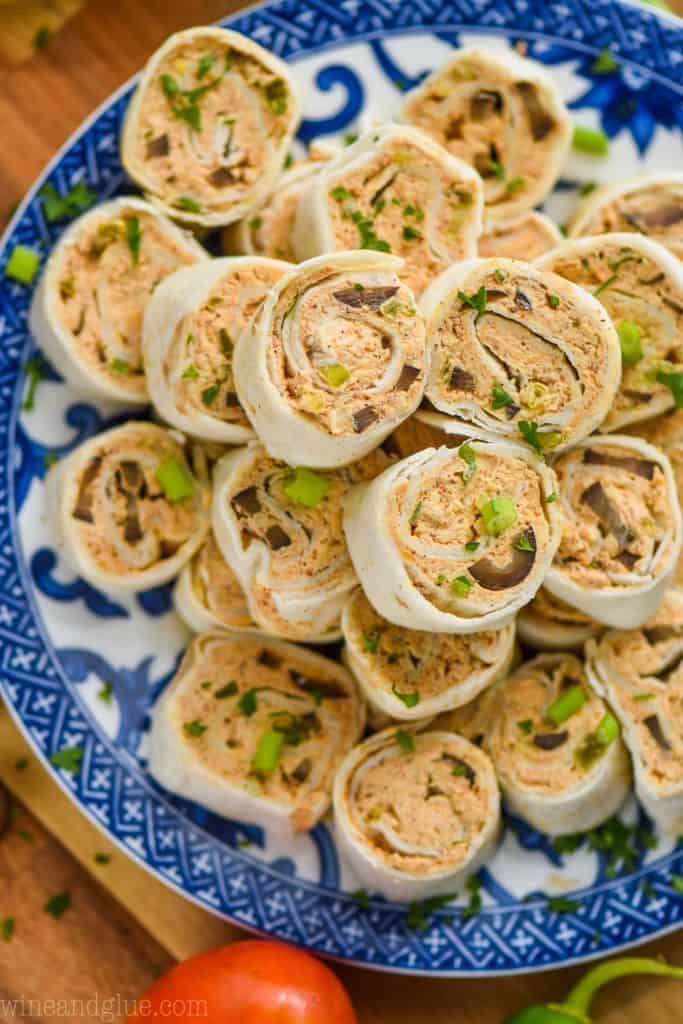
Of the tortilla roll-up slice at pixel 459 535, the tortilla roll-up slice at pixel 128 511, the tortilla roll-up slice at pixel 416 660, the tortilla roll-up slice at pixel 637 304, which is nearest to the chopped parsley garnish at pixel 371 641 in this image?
the tortilla roll-up slice at pixel 416 660

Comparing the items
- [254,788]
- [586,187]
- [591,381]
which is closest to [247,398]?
[591,381]

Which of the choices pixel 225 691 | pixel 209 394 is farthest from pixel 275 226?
pixel 225 691

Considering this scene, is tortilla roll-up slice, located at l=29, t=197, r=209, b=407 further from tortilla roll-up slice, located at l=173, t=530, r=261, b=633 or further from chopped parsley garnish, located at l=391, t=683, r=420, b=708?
chopped parsley garnish, located at l=391, t=683, r=420, b=708

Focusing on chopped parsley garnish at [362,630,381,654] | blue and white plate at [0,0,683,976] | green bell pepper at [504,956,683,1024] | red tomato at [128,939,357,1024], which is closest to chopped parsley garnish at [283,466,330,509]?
chopped parsley garnish at [362,630,381,654]

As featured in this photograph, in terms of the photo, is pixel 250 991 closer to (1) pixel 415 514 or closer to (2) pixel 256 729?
(2) pixel 256 729

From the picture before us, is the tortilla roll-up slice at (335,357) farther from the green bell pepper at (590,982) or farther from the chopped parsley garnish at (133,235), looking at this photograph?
the green bell pepper at (590,982)
